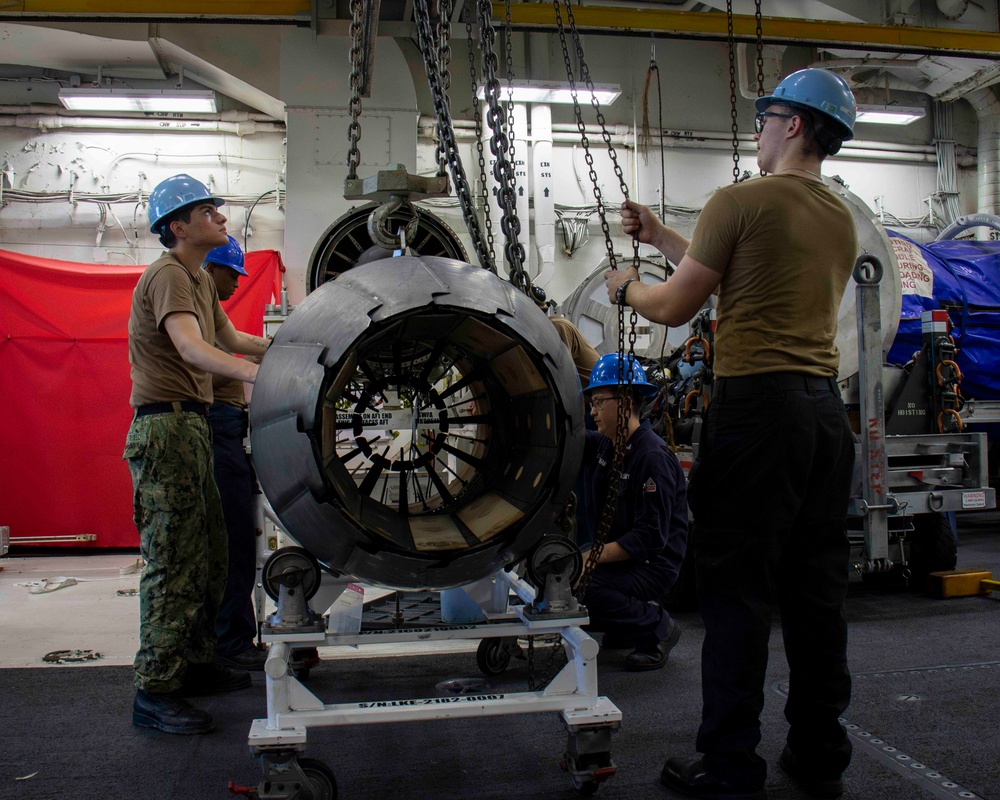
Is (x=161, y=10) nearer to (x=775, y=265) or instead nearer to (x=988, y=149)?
(x=775, y=265)

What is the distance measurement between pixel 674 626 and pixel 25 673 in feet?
7.74

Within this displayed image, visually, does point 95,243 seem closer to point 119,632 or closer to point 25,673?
point 119,632

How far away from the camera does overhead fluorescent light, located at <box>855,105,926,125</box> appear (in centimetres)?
798

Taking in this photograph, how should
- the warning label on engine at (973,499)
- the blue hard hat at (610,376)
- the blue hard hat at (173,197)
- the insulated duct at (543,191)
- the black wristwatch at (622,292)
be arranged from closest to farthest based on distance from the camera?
1. the black wristwatch at (622,292)
2. the blue hard hat at (173,197)
3. the blue hard hat at (610,376)
4. the warning label on engine at (973,499)
5. the insulated duct at (543,191)

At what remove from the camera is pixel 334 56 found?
240 inches

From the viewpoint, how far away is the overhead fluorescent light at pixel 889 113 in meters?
7.98

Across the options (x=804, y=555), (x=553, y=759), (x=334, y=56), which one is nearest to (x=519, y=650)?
(x=553, y=759)

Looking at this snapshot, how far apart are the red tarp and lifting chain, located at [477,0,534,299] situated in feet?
14.5

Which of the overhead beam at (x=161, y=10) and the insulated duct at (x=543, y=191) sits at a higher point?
the overhead beam at (x=161, y=10)

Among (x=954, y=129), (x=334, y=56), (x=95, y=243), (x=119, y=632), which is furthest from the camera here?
(x=954, y=129)

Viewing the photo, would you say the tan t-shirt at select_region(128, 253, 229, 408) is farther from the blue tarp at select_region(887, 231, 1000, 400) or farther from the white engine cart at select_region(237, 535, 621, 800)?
the blue tarp at select_region(887, 231, 1000, 400)

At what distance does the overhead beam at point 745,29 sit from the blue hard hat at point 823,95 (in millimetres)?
4307

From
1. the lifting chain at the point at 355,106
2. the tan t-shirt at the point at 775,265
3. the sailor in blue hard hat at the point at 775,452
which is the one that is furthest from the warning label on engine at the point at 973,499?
the lifting chain at the point at 355,106

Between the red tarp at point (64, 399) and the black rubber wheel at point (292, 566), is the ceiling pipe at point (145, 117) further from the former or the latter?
the black rubber wheel at point (292, 566)
